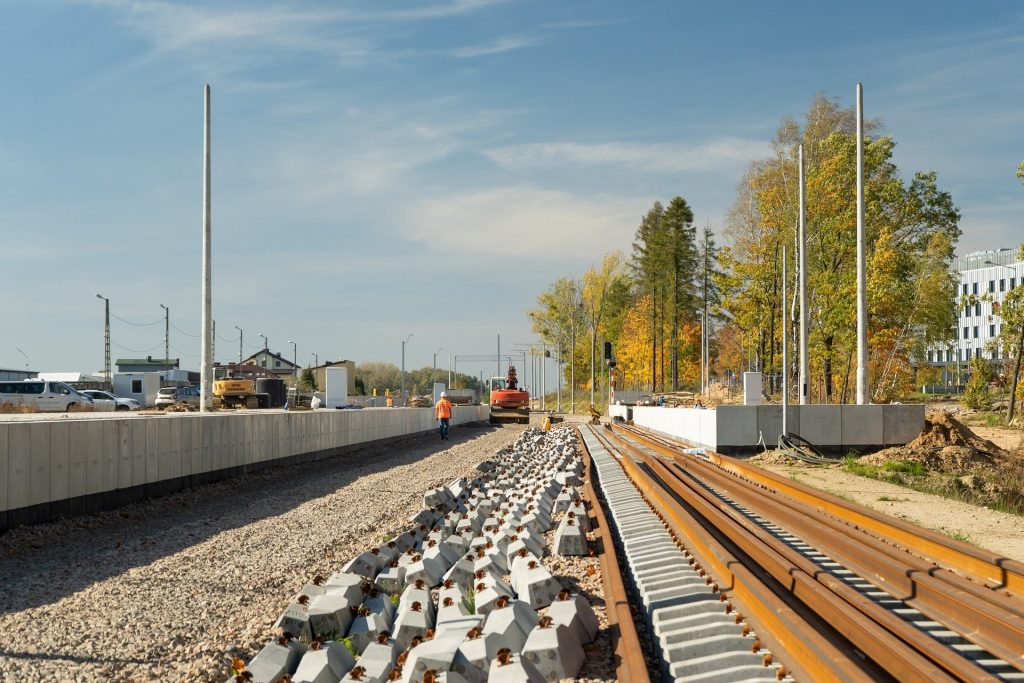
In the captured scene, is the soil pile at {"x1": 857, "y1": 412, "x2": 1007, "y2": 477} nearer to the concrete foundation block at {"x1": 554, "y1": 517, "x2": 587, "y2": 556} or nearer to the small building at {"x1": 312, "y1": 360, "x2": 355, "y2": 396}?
the concrete foundation block at {"x1": 554, "y1": 517, "x2": 587, "y2": 556}

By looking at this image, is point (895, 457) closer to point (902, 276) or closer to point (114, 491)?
point (114, 491)

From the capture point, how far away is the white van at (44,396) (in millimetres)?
60062

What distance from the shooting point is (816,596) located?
7523mm

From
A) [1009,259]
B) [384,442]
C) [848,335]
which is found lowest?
[384,442]

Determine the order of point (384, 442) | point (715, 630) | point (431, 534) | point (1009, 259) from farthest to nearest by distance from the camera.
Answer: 1. point (1009, 259)
2. point (384, 442)
3. point (431, 534)
4. point (715, 630)

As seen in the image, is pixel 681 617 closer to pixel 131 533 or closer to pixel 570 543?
pixel 570 543

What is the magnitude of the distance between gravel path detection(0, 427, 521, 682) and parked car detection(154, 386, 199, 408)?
171 ft

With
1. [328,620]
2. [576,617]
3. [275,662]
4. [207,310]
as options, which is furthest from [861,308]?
[275,662]

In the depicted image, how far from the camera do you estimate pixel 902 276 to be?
47.6m

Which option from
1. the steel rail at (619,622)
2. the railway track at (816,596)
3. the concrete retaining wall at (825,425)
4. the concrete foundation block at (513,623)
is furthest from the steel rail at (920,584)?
the concrete retaining wall at (825,425)

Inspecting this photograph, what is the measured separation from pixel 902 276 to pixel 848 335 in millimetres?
4008

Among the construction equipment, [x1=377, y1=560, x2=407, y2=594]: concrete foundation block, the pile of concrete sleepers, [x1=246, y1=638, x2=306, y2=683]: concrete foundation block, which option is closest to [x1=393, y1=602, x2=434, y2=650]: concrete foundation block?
the pile of concrete sleepers

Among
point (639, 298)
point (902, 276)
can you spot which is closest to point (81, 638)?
point (902, 276)

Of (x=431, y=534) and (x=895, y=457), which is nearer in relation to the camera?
(x=431, y=534)
